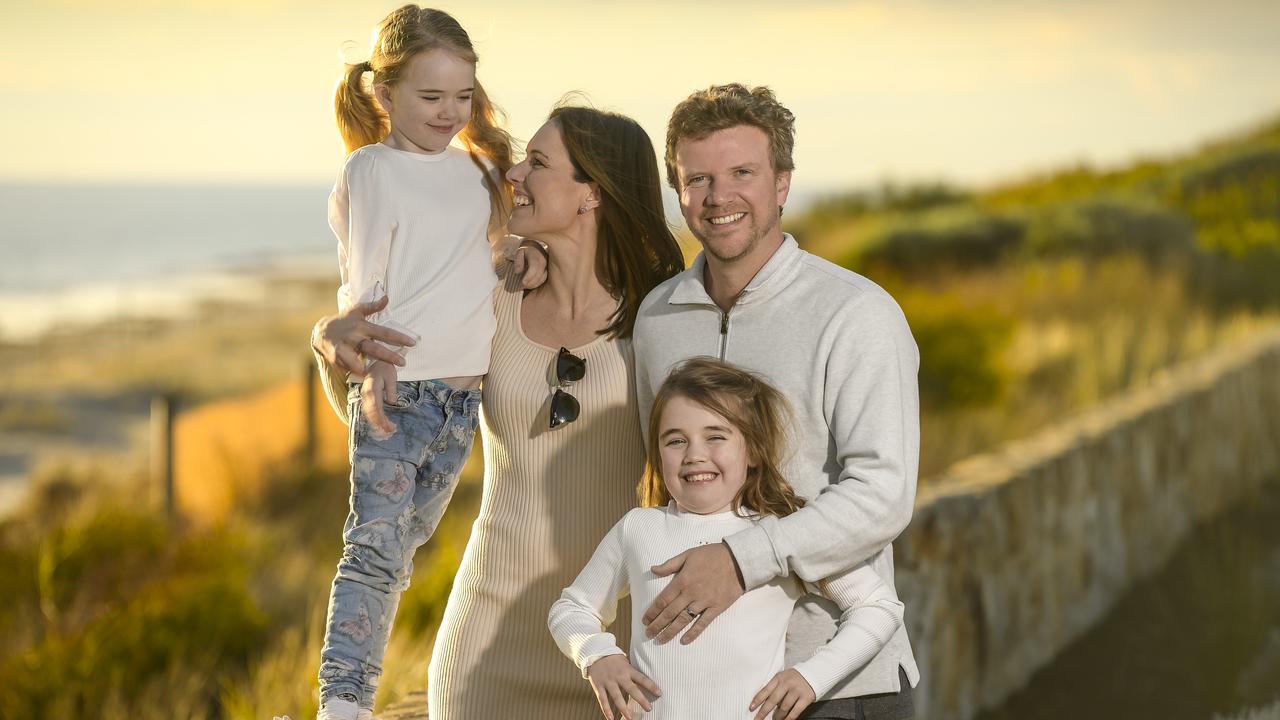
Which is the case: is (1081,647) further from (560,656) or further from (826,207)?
(826,207)

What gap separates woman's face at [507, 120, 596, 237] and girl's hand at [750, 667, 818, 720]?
1.23 metres

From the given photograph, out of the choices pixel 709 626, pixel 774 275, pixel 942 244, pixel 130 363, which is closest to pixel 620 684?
pixel 709 626

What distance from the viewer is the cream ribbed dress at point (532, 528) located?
3.17 meters

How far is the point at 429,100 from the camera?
3203mm

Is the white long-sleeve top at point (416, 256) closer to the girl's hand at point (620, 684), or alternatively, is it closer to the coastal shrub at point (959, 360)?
the girl's hand at point (620, 684)

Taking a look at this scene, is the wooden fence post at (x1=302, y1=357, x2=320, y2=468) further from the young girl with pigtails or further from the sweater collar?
the sweater collar

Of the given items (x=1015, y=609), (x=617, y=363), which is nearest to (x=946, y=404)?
(x=1015, y=609)

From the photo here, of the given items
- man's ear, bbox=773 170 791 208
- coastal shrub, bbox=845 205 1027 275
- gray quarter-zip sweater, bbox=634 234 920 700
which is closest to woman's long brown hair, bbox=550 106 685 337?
gray quarter-zip sweater, bbox=634 234 920 700

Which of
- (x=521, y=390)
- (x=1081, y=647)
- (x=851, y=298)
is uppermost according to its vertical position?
(x=851, y=298)

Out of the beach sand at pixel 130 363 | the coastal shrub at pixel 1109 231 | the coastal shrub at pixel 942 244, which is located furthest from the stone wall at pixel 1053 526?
the beach sand at pixel 130 363

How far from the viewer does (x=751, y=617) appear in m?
2.60

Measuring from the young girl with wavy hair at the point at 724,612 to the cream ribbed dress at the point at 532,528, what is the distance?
47 centimetres

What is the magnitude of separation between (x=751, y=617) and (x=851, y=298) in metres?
0.64

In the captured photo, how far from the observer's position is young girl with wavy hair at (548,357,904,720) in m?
2.55
